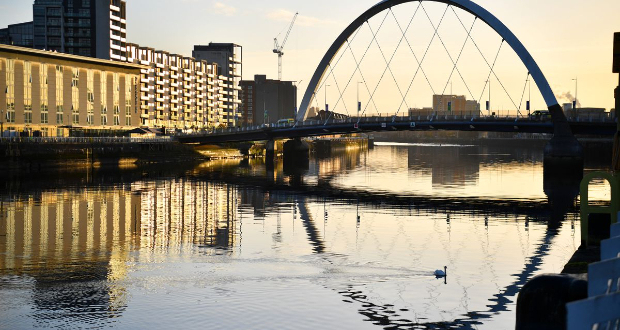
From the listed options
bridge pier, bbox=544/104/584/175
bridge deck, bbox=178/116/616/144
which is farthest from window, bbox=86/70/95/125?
bridge pier, bbox=544/104/584/175

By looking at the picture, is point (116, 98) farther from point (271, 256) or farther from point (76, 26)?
point (271, 256)

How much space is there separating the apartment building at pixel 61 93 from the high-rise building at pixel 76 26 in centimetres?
2975

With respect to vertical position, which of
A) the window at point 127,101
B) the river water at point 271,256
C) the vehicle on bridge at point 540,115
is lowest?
the river water at point 271,256

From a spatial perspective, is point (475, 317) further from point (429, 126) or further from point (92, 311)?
point (429, 126)

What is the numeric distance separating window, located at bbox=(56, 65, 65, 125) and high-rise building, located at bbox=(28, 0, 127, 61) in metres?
45.5

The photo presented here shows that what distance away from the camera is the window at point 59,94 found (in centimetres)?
14338

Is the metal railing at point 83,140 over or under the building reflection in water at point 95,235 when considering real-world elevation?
over

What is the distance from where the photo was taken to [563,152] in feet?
346

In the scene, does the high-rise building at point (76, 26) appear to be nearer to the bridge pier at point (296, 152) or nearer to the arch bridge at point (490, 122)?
the bridge pier at point (296, 152)

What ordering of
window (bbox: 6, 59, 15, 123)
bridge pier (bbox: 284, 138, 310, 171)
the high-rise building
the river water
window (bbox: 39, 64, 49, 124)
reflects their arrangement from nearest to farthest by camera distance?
the river water < window (bbox: 6, 59, 15, 123) < window (bbox: 39, 64, 49, 124) < bridge pier (bbox: 284, 138, 310, 171) < the high-rise building

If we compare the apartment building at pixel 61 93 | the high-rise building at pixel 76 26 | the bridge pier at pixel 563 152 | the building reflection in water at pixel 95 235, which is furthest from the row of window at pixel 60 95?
the bridge pier at pixel 563 152

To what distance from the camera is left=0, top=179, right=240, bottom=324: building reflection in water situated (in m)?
29.4

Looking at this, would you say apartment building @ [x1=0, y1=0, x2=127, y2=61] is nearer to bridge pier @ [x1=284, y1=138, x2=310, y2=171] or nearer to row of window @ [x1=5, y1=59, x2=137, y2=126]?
row of window @ [x1=5, y1=59, x2=137, y2=126]

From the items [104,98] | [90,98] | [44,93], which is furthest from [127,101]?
[44,93]
